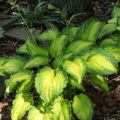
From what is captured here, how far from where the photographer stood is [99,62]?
132 inches

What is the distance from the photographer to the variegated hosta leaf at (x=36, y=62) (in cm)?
344

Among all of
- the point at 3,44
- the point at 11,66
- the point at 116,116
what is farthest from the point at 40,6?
the point at 116,116

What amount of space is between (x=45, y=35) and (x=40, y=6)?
2020mm

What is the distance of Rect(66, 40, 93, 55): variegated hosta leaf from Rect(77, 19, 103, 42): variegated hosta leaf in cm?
14

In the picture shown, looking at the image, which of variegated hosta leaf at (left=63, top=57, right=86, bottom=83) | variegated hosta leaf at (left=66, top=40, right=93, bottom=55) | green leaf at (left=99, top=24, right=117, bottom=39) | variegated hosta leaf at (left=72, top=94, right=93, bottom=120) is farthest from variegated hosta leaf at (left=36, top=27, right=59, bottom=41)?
variegated hosta leaf at (left=72, top=94, right=93, bottom=120)

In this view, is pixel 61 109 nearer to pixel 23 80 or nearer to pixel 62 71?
pixel 62 71

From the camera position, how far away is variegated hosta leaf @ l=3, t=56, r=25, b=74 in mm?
3605

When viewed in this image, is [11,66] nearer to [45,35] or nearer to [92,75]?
[45,35]

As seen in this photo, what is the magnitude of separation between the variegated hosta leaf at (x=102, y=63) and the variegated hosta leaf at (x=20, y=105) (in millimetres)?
672

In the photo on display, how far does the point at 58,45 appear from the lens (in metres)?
3.60

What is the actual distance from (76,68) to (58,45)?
0.45 metres

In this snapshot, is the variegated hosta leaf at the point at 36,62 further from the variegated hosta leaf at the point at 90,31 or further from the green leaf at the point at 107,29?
the green leaf at the point at 107,29

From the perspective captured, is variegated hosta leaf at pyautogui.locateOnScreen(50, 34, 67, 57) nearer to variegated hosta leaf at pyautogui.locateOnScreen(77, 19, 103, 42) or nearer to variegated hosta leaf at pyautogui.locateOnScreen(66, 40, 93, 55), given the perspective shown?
variegated hosta leaf at pyautogui.locateOnScreen(66, 40, 93, 55)

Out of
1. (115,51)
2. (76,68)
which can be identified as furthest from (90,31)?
(76,68)
